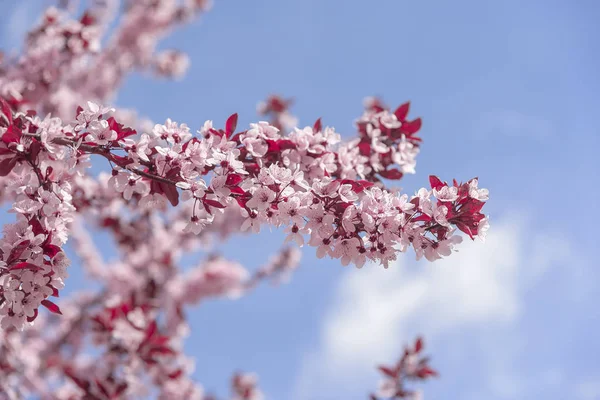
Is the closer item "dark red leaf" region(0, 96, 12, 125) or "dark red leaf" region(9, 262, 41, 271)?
"dark red leaf" region(9, 262, 41, 271)

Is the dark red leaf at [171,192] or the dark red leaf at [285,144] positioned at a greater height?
the dark red leaf at [285,144]

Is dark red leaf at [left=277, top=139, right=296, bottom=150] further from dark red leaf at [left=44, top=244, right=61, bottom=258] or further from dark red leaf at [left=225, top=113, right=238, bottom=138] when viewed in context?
dark red leaf at [left=44, top=244, right=61, bottom=258]

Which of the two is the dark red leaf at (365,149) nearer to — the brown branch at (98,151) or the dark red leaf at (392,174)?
the dark red leaf at (392,174)

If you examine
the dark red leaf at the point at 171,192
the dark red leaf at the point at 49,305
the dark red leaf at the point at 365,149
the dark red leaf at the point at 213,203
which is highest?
the dark red leaf at the point at 365,149

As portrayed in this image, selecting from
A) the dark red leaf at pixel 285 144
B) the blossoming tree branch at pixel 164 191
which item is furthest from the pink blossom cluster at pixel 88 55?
the dark red leaf at pixel 285 144

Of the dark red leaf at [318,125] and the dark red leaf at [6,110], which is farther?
the dark red leaf at [318,125]

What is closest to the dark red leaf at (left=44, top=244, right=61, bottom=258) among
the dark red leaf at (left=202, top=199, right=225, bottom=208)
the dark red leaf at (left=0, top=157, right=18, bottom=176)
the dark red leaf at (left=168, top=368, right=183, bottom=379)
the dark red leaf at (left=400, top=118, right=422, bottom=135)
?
the dark red leaf at (left=0, top=157, right=18, bottom=176)

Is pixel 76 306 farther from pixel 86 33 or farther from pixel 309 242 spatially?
pixel 309 242

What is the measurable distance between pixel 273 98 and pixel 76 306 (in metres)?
5.06

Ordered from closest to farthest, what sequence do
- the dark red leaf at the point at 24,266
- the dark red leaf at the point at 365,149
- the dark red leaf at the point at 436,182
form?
the dark red leaf at the point at 24,266 → the dark red leaf at the point at 436,182 → the dark red leaf at the point at 365,149

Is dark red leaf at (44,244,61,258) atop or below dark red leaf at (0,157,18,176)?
below

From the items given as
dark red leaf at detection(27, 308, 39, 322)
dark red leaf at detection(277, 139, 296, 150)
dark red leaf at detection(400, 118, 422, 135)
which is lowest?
dark red leaf at detection(27, 308, 39, 322)

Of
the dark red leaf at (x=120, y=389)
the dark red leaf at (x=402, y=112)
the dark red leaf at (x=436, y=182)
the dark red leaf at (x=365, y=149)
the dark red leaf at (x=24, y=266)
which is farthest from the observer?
the dark red leaf at (x=120, y=389)

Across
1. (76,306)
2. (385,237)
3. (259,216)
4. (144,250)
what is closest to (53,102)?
(144,250)
